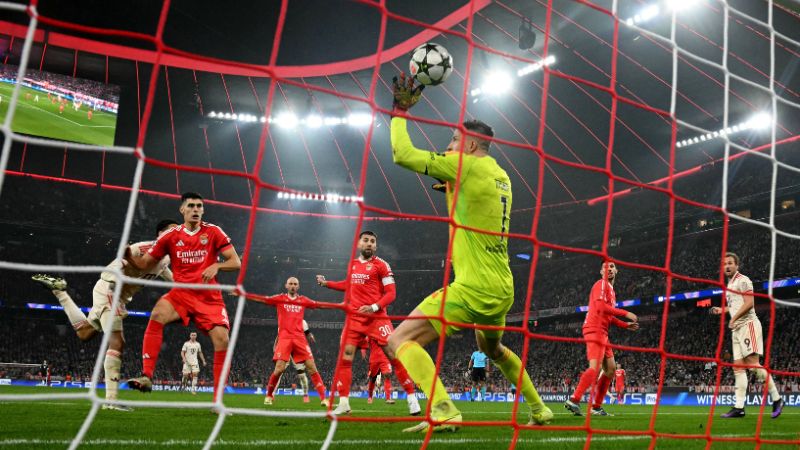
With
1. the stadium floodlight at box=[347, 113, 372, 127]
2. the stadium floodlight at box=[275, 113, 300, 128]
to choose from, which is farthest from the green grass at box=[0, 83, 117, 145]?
the stadium floodlight at box=[347, 113, 372, 127]

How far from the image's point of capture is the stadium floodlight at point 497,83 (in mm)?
23703

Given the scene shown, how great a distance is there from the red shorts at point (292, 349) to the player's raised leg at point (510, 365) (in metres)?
5.43

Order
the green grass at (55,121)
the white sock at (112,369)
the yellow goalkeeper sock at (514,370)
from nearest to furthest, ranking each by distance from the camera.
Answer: the yellow goalkeeper sock at (514,370)
the white sock at (112,369)
the green grass at (55,121)

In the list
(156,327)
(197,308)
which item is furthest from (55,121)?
(197,308)

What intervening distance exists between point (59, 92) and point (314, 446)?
21903 millimetres

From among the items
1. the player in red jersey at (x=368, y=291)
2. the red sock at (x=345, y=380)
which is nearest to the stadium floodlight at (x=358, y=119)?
the player in red jersey at (x=368, y=291)

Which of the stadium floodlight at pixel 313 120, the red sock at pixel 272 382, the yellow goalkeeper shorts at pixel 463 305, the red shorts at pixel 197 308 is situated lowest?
the red sock at pixel 272 382

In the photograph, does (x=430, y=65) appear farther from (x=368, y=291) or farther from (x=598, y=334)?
(x=598, y=334)

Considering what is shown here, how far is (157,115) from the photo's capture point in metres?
29.8

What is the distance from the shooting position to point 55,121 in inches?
834

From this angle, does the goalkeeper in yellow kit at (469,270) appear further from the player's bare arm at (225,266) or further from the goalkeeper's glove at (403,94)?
the player's bare arm at (225,266)

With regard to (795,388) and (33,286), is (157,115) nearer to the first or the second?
(33,286)

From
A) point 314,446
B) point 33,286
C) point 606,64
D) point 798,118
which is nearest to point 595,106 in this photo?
point 606,64

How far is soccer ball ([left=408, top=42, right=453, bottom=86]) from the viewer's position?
484cm
